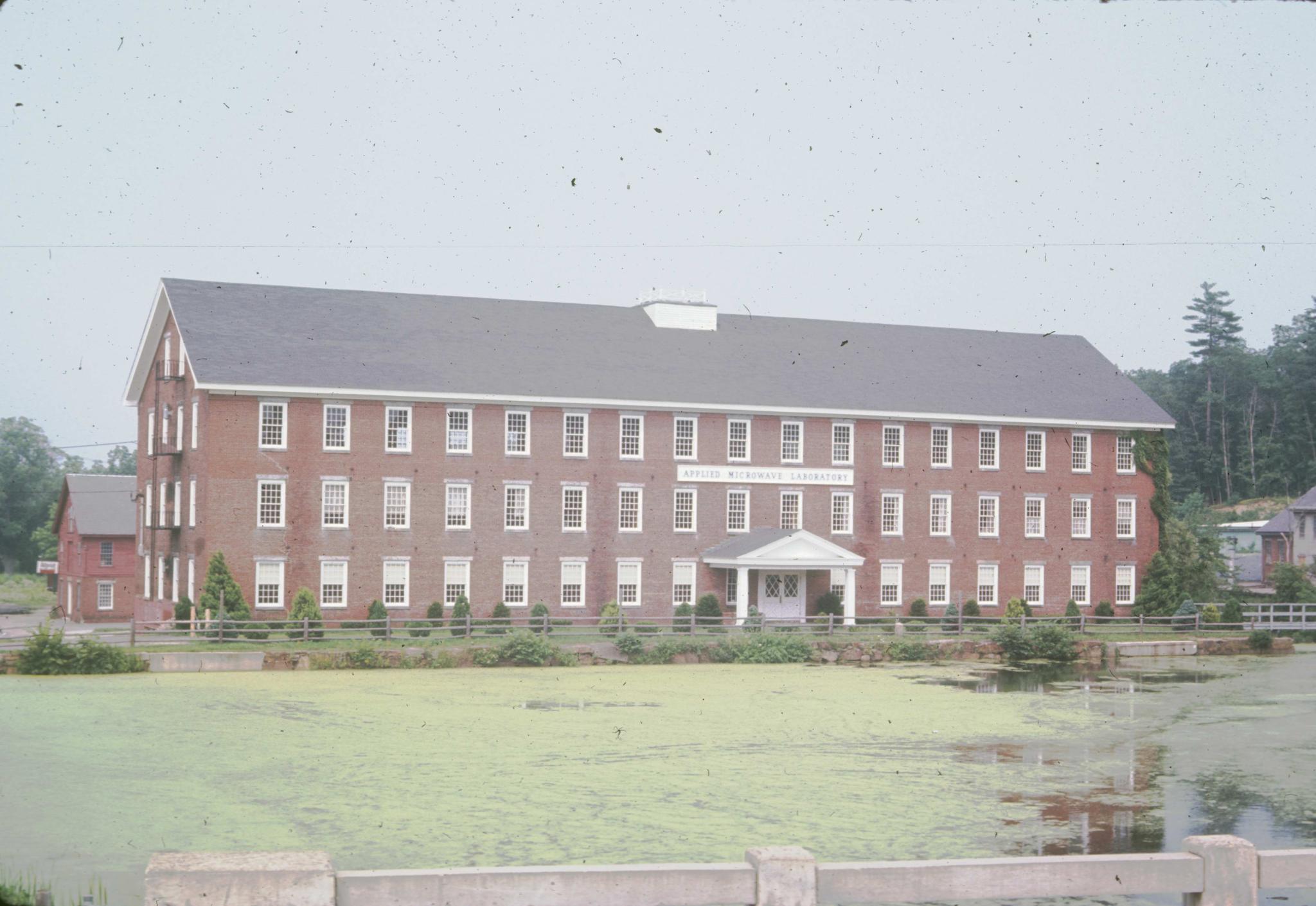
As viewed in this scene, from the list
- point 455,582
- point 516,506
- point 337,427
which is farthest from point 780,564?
point 337,427

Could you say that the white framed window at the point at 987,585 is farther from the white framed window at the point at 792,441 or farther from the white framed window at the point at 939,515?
the white framed window at the point at 792,441

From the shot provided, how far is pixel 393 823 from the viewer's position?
16125 mm

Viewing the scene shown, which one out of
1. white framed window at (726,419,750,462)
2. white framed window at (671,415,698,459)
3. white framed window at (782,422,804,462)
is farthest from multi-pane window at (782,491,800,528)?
white framed window at (671,415,698,459)

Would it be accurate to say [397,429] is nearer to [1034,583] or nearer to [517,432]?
[517,432]

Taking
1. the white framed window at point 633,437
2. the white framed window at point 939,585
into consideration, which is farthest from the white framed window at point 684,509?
the white framed window at point 939,585

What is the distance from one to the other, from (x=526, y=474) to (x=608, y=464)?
266cm

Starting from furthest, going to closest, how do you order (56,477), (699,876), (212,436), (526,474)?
(56,477) < (526,474) < (212,436) < (699,876)

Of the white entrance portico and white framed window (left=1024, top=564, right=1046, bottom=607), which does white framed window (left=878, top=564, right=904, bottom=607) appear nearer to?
the white entrance portico

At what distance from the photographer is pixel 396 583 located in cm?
4334

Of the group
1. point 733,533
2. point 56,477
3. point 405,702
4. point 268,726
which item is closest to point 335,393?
point 733,533

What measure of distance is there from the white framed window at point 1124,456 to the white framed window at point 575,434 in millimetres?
19514

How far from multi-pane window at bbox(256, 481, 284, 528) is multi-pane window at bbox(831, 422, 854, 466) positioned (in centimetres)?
1793

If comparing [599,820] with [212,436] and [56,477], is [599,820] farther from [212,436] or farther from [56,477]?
[56,477]

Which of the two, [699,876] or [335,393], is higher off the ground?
[335,393]
